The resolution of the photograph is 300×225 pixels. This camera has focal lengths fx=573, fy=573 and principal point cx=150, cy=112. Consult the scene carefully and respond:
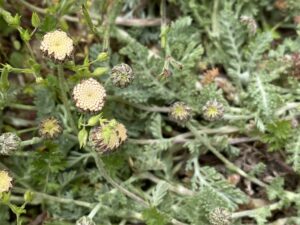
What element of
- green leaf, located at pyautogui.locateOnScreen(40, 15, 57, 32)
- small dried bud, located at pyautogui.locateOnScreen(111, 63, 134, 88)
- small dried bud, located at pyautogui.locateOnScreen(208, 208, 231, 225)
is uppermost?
green leaf, located at pyautogui.locateOnScreen(40, 15, 57, 32)

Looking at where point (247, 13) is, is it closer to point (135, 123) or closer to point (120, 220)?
point (135, 123)

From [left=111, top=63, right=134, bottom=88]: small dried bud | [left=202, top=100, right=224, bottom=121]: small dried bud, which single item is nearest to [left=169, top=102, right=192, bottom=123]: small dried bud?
[left=202, top=100, right=224, bottom=121]: small dried bud

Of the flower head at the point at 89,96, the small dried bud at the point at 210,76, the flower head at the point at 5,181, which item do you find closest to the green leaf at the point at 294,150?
the small dried bud at the point at 210,76

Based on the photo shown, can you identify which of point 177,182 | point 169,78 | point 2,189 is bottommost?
point 177,182

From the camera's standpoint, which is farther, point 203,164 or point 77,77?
point 203,164

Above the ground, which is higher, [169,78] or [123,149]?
[169,78]

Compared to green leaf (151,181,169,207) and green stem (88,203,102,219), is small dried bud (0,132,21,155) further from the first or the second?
green leaf (151,181,169,207)

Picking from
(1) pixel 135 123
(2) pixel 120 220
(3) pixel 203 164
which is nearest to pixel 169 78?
(1) pixel 135 123
